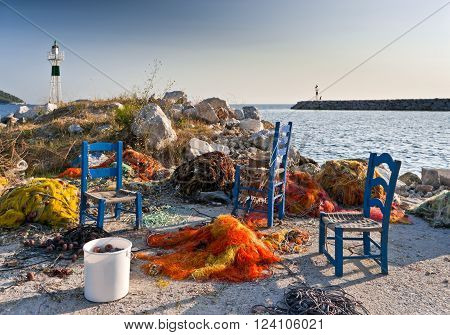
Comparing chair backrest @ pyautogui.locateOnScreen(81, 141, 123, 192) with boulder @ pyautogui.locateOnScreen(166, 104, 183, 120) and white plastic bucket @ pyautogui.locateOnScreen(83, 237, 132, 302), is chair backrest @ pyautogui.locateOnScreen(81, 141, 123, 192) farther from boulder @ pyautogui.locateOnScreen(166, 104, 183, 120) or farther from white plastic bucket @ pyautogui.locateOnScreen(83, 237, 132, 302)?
boulder @ pyautogui.locateOnScreen(166, 104, 183, 120)

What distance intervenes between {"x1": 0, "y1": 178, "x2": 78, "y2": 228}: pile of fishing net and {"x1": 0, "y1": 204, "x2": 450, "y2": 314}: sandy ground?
586 millimetres

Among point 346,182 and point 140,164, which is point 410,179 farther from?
point 140,164

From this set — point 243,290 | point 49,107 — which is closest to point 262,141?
point 243,290

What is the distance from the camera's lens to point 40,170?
452 inches

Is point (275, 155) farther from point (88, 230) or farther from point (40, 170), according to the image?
point (40, 170)

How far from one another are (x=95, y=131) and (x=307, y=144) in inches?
563

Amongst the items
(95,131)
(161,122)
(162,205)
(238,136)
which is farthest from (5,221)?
(238,136)

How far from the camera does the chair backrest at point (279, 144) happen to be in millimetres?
6297

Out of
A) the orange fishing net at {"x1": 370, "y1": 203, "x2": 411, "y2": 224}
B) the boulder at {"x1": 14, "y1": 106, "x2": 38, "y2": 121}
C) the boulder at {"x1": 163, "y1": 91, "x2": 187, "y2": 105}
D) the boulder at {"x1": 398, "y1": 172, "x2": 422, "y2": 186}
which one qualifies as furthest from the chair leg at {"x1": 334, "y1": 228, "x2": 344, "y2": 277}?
the boulder at {"x1": 14, "y1": 106, "x2": 38, "y2": 121}

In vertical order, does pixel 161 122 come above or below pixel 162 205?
above

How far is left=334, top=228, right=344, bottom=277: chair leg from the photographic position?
15.2 feet

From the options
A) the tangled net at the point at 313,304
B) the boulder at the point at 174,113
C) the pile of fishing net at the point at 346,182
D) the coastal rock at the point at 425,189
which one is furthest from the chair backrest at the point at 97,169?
the boulder at the point at 174,113

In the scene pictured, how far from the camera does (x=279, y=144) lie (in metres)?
6.53

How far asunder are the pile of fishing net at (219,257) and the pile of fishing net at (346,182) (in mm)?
3418
